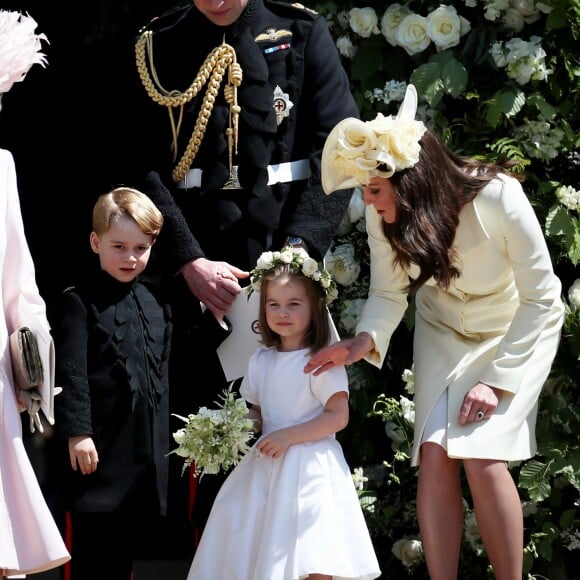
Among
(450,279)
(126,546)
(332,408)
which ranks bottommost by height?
(126,546)

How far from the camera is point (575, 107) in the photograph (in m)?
5.38

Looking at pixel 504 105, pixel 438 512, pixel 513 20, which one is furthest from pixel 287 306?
pixel 513 20

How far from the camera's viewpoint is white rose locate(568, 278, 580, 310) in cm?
512

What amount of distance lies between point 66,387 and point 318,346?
2.45 feet

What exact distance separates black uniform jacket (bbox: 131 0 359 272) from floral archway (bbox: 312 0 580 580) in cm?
58

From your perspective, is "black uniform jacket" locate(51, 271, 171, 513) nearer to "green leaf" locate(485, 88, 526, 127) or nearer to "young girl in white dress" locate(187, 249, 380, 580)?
"young girl in white dress" locate(187, 249, 380, 580)

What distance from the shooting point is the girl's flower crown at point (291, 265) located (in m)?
4.56

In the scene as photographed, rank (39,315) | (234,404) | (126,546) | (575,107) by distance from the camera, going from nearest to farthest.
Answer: (39,315) → (234,404) → (126,546) → (575,107)

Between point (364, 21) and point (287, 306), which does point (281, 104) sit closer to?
point (287, 306)

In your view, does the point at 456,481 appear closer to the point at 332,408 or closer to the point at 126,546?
the point at 332,408

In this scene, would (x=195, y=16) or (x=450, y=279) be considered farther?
(x=195, y=16)

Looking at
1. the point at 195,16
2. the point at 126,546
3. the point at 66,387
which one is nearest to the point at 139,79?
the point at 195,16

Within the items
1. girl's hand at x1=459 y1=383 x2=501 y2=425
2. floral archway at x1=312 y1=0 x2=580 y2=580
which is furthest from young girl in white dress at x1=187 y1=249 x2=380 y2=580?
floral archway at x1=312 y1=0 x2=580 y2=580

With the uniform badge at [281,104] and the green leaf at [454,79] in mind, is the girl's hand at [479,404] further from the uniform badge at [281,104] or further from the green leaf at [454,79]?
the green leaf at [454,79]
